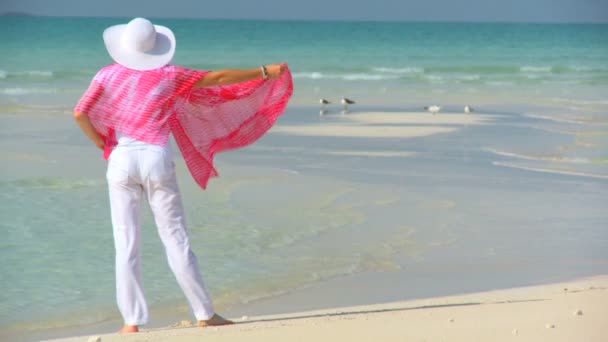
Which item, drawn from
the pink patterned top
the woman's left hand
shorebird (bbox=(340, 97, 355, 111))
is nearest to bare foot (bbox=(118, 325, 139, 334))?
the pink patterned top

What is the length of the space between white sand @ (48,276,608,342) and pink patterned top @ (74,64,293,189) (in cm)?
93

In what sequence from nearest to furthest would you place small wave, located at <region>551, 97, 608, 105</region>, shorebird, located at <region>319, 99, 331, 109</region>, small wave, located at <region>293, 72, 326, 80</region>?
shorebird, located at <region>319, 99, 331, 109</region>, small wave, located at <region>551, 97, 608, 105</region>, small wave, located at <region>293, 72, 326, 80</region>

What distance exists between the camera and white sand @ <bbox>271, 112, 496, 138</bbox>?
50.7 feet

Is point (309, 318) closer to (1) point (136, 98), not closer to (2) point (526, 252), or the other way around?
(1) point (136, 98)

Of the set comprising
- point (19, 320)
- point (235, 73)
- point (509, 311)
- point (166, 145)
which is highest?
point (235, 73)

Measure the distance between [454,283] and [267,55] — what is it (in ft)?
155

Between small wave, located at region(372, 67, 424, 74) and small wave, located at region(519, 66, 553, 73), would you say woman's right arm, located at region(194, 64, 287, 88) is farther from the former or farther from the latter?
small wave, located at region(519, 66, 553, 73)

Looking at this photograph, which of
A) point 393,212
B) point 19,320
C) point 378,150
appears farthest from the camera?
point 378,150

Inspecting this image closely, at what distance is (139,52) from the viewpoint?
5.00 metres

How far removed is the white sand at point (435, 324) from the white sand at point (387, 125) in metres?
9.48

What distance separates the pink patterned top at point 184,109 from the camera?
502 cm

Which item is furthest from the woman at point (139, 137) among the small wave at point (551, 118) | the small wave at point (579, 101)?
the small wave at point (579, 101)

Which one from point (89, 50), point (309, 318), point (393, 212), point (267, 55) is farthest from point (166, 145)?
point (267, 55)

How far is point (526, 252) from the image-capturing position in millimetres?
7547
